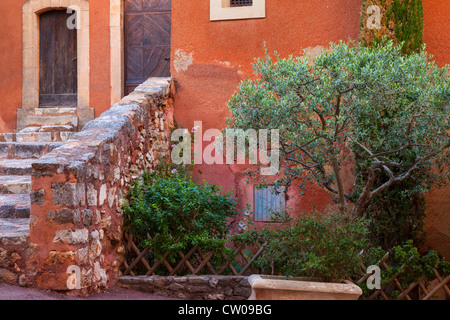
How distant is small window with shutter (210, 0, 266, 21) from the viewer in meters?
6.39

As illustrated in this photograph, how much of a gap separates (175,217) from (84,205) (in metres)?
0.97

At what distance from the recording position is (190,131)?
6.49m

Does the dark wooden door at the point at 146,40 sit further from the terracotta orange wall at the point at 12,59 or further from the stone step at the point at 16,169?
the stone step at the point at 16,169

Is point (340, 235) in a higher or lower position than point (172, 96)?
lower

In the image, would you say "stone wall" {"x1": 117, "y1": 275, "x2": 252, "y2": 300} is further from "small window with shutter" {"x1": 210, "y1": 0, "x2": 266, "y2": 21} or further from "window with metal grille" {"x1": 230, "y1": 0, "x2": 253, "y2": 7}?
"window with metal grille" {"x1": 230, "y1": 0, "x2": 253, "y2": 7}

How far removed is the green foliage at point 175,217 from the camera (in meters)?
4.49

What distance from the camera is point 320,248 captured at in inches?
155

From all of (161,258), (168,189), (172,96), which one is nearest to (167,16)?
(172,96)

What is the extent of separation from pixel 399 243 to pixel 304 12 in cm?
313

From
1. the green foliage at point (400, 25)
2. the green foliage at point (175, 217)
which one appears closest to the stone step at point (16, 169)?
the green foliage at point (175, 217)

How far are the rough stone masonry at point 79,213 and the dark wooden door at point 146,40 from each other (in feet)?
12.5

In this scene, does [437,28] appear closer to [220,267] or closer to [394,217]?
[394,217]
